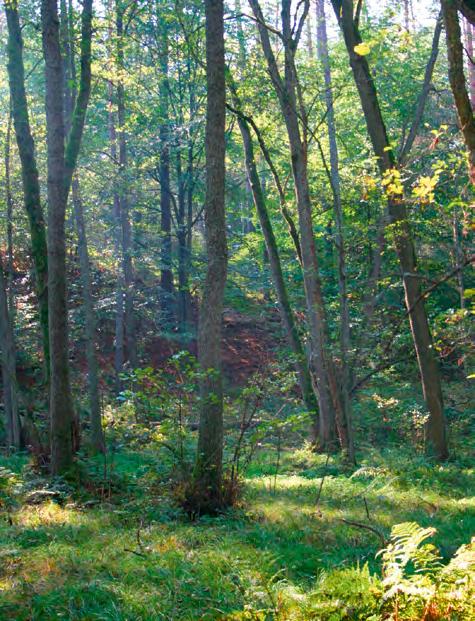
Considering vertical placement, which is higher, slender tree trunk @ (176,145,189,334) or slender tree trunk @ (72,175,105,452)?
slender tree trunk @ (176,145,189,334)

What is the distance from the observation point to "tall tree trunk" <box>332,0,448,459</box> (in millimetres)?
12727

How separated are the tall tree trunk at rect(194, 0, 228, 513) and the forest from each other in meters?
0.03

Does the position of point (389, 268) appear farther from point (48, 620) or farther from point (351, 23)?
point (48, 620)

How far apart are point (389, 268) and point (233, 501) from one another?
1486 cm

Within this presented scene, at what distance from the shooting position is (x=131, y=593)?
472cm

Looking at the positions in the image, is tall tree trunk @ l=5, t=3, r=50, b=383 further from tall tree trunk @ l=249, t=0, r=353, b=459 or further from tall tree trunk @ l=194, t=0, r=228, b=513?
tall tree trunk @ l=249, t=0, r=353, b=459

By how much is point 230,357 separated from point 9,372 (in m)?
13.8

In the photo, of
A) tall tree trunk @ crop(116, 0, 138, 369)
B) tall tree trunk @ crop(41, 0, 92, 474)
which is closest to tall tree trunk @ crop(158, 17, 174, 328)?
tall tree trunk @ crop(116, 0, 138, 369)

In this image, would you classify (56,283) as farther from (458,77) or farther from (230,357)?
(230,357)

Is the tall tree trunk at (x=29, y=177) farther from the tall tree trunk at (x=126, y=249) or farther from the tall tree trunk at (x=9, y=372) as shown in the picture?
the tall tree trunk at (x=126, y=249)

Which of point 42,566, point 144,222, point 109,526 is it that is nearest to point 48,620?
point 42,566

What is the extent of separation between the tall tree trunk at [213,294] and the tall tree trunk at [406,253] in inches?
189

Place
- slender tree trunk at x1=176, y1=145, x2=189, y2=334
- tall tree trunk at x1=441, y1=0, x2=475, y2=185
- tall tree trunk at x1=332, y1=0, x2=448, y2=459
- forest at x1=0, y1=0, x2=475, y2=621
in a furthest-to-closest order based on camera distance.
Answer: slender tree trunk at x1=176, y1=145, x2=189, y2=334, tall tree trunk at x1=332, y1=0, x2=448, y2=459, forest at x1=0, y1=0, x2=475, y2=621, tall tree trunk at x1=441, y1=0, x2=475, y2=185

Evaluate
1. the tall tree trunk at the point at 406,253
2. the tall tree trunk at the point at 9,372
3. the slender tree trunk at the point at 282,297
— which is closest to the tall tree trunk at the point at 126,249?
the slender tree trunk at the point at 282,297
